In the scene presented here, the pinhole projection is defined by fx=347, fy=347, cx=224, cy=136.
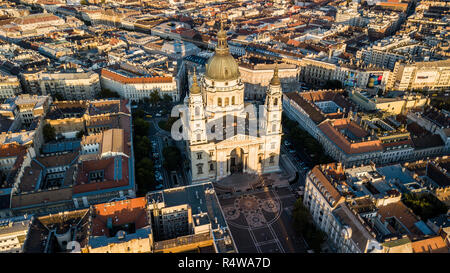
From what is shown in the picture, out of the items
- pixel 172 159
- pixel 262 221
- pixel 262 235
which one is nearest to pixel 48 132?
pixel 172 159

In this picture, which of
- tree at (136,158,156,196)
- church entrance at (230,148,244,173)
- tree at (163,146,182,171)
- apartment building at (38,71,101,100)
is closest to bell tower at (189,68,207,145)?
church entrance at (230,148,244,173)

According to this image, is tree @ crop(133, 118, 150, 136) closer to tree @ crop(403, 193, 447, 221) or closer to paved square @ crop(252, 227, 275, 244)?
paved square @ crop(252, 227, 275, 244)

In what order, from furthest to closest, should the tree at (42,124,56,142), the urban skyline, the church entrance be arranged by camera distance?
the tree at (42,124,56,142)
the church entrance
the urban skyline

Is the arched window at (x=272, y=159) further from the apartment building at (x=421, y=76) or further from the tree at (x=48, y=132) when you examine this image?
the apartment building at (x=421, y=76)

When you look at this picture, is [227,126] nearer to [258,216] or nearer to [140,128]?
[258,216]
